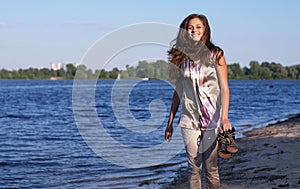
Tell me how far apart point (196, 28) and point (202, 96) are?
75 centimetres

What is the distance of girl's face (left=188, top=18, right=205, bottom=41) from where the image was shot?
5.32 metres

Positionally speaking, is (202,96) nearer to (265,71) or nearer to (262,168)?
(262,168)

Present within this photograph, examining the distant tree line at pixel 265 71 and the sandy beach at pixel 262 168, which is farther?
the distant tree line at pixel 265 71

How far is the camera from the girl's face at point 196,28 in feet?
17.4

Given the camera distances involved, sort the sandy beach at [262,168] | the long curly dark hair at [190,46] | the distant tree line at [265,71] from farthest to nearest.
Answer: the distant tree line at [265,71] < the sandy beach at [262,168] < the long curly dark hair at [190,46]

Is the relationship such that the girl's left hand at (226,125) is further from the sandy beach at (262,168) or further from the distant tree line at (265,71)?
the distant tree line at (265,71)

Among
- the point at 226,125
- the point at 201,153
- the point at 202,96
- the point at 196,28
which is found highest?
the point at 196,28

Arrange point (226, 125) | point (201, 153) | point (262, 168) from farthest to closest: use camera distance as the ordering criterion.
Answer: point (262, 168) < point (201, 153) < point (226, 125)

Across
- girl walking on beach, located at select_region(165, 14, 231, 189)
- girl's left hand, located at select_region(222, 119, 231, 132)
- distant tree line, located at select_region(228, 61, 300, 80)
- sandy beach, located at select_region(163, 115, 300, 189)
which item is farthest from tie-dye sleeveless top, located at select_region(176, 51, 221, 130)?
distant tree line, located at select_region(228, 61, 300, 80)

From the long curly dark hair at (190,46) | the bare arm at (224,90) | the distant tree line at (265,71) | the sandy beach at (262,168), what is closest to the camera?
the bare arm at (224,90)

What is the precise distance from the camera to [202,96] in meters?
5.35

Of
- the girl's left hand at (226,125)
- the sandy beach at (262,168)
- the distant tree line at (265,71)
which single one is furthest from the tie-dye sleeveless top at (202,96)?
the distant tree line at (265,71)

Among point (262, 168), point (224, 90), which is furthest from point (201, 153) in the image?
point (262, 168)

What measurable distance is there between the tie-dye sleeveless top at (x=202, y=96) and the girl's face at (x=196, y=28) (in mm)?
286
